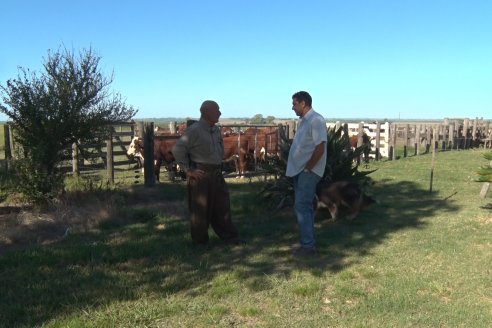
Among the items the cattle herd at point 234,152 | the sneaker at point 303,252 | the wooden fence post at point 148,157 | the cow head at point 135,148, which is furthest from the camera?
the cow head at point 135,148

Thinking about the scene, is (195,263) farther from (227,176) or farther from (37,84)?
(227,176)

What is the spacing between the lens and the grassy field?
4.20m

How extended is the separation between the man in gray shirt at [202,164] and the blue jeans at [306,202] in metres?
1.04

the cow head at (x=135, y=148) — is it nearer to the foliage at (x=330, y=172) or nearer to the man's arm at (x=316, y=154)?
the foliage at (x=330, y=172)

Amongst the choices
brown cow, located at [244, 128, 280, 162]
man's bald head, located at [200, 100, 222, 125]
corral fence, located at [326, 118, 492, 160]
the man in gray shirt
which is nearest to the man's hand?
the man in gray shirt

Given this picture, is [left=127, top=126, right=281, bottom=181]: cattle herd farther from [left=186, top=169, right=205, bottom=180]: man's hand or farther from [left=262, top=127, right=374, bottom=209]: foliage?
[left=186, top=169, right=205, bottom=180]: man's hand

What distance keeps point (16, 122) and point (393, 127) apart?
17713mm

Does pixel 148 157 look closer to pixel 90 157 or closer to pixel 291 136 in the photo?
pixel 90 157

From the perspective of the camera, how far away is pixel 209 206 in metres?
6.32

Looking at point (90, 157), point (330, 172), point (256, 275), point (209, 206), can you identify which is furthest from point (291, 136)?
point (256, 275)

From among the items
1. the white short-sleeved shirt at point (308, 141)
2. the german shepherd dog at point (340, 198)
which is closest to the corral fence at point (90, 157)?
the german shepherd dog at point (340, 198)

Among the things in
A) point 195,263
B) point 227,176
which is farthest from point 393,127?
point 195,263

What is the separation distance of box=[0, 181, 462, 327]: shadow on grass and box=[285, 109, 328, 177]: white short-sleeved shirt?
1.09 metres

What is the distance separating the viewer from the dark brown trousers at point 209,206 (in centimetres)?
619
